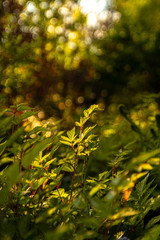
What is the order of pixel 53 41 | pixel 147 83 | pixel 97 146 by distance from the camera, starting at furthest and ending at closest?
pixel 147 83
pixel 53 41
pixel 97 146

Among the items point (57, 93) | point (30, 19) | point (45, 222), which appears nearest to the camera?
point (45, 222)

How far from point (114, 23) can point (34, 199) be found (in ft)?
29.1

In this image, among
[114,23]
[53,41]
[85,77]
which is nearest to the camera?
[53,41]

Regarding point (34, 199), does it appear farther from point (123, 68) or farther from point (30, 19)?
point (123, 68)

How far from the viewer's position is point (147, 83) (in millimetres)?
8172

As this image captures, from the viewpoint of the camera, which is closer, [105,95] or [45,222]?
[45,222]

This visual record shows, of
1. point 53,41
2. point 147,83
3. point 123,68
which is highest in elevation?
point 53,41

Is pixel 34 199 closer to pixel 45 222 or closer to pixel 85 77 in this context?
pixel 45 222

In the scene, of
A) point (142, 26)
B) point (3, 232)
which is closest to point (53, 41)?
point (3, 232)

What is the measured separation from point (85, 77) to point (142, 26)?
2.88 meters

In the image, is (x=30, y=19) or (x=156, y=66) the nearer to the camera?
(x=30, y=19)

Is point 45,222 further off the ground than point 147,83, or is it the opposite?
point 45,222

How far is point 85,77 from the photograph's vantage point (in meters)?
7.25

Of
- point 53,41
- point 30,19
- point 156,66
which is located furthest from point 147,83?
point 30,19
